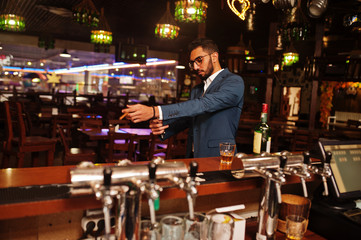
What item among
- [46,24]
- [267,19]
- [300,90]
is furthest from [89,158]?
[300,90]

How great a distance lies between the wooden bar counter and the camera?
1066mm

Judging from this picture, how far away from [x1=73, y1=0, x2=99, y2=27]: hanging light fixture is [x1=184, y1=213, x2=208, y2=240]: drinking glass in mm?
4742

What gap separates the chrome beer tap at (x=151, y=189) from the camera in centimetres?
92

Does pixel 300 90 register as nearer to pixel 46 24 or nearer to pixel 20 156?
pixel 46 24

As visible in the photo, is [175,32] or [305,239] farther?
[175,32]

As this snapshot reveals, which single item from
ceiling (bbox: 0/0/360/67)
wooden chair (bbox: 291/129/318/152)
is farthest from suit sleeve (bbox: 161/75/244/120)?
wooden chair (bbox: 291/129/318/152)

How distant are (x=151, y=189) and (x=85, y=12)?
4796 millimetres

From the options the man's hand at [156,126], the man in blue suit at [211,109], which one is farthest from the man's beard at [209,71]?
the man's hand at [156,126]

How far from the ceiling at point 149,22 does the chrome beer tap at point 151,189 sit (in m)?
5.02

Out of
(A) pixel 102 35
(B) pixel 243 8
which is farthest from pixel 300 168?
(A) pixel 102 35

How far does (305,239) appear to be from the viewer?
1432 mm

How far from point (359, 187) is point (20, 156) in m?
4.14

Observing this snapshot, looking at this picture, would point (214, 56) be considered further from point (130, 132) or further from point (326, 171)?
point (130, 132)

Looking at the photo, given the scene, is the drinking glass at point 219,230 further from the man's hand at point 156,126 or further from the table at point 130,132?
the table at point 130,132
